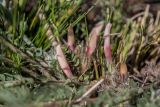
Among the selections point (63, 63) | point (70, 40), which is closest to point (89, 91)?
point (63, 63)

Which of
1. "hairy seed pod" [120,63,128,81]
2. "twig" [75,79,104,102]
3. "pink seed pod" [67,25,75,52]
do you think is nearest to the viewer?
"twig" [75,79,104,102]

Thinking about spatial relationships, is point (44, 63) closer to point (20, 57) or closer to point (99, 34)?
point (20, 57)

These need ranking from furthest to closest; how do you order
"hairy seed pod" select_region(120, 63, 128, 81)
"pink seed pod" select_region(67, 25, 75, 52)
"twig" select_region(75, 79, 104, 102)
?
1. "pink seed pod" select_region(67, 25, 75, 52)
2. "hairy seed pod" select_region(120, 63, 128, 81)
3. "twig" select_region(75, 79, 104, 102)

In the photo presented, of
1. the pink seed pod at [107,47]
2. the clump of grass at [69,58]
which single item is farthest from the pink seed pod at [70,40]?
the pink seed pod at [107,47]

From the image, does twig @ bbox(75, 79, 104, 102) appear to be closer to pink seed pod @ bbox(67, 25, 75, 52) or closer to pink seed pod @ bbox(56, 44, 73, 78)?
pink seed pod @ bbox(56, 44, 73, 78)

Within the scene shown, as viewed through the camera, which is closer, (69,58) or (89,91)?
(89,91)

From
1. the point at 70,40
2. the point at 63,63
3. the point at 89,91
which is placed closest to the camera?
the point at 89,91

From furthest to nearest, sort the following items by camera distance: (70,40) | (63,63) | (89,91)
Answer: (70,40) → (63,63) → (89,91)

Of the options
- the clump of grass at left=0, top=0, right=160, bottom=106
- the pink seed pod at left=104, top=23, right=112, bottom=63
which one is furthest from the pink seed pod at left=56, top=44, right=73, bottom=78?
the pink seed pod at left=104, top=23, right=112, bottom=63

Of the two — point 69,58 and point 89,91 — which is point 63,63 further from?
point 89,91
